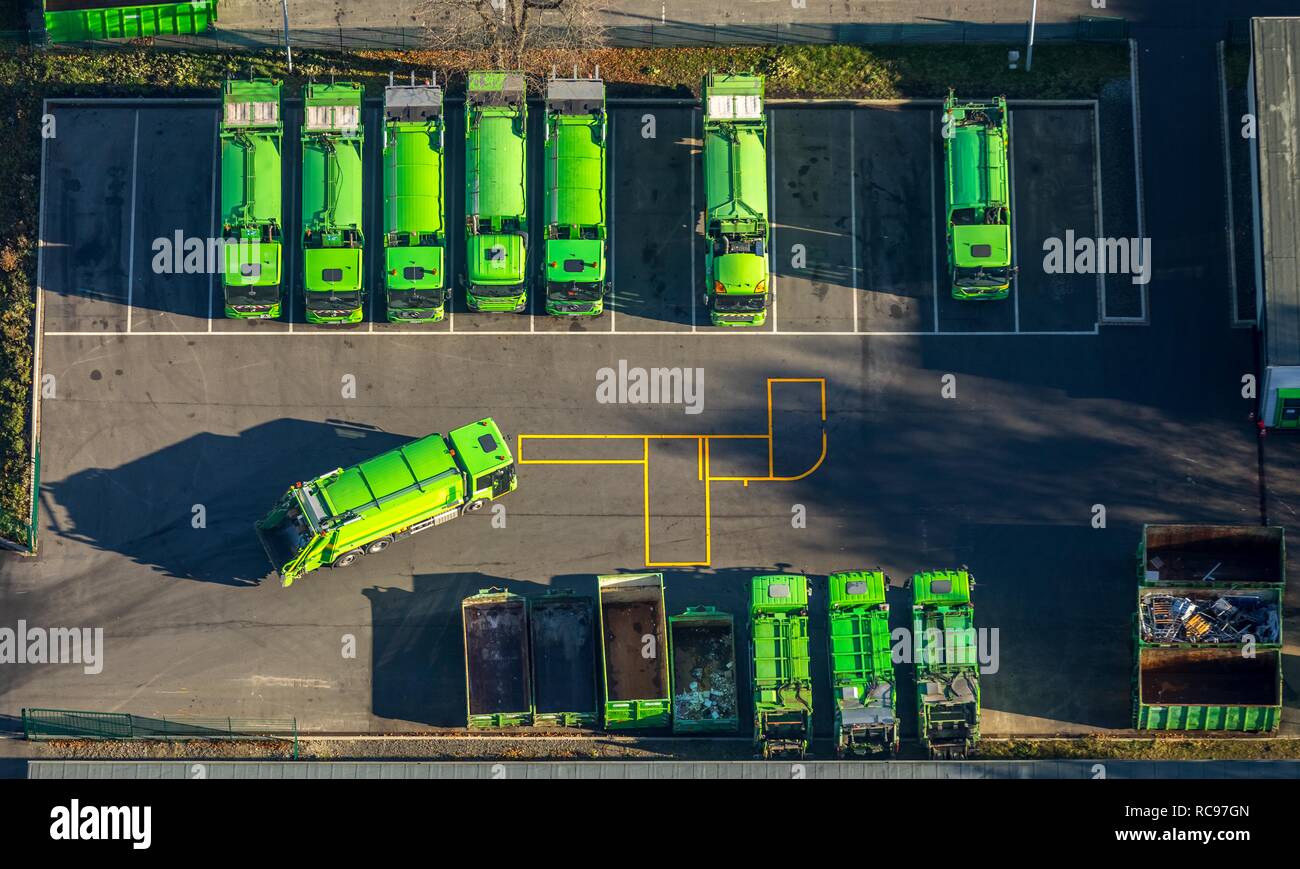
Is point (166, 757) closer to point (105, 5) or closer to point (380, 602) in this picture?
point (380, 602)

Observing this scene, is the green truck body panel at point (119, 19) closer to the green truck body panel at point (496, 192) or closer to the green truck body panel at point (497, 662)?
the green truck body panel at point (496, 192)

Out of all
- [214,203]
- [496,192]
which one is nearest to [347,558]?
[496,192]

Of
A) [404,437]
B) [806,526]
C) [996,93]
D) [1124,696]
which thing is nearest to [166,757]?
[404,437]

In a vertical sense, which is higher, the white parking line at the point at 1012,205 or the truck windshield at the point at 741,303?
the white parking line at the point at 1012,205

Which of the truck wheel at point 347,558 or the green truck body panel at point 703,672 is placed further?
the truck wheel at point 347,558

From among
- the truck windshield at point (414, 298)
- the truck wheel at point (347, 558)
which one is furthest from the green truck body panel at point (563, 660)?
the truck windshield at point (414, 298)

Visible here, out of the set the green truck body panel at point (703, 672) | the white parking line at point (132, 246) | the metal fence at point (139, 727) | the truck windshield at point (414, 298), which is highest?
the white parking line at point (132, 246)

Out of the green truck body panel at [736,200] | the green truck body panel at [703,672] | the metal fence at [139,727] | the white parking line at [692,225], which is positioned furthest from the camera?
the white parking line at [692,225]

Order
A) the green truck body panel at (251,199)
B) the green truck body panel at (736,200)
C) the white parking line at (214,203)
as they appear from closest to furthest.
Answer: the green truck body panel at (736,200) → the green truck body panel at (251,199) → the white parking line at (214,203)
